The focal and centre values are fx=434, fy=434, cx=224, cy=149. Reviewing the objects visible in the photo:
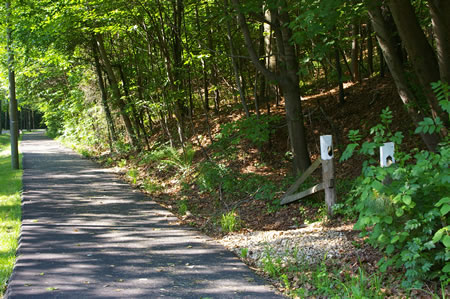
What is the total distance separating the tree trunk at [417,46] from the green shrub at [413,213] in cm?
380

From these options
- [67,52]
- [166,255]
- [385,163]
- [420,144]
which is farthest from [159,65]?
[385,163]

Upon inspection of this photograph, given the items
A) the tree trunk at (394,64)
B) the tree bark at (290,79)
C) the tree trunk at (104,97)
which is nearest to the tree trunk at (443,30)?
the tree trunk at (394,64)

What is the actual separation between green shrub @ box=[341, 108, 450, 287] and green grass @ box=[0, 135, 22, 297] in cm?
431

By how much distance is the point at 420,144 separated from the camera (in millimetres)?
10195

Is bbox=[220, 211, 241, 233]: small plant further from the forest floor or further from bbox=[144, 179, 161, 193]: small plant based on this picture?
bbox=[144, 179, 161, 193]: small plant

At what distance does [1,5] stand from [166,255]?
44.6 feet

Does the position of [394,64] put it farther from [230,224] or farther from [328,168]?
[230,224]

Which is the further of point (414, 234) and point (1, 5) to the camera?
point (1, 5)

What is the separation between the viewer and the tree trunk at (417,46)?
785 cm

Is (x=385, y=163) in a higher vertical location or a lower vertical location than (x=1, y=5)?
lower

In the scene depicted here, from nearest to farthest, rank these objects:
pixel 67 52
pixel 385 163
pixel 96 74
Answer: pixel 385 163, pixel 67 52, pixel 96 74

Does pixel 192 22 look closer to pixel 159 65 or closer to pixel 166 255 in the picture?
pixel 159 65

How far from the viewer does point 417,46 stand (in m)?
8.09

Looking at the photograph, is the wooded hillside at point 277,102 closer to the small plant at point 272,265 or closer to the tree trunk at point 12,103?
the tree trunk at point 12,103
